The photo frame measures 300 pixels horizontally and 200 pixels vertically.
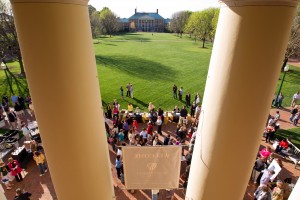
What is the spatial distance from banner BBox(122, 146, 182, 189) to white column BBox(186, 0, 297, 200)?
2.81 ft

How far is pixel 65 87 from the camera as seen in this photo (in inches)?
119

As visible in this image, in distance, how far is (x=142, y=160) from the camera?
475 cm

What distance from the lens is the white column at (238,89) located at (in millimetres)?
2625

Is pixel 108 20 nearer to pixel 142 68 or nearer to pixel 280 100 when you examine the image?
pixel 142 68

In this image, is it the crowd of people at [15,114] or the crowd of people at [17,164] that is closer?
the crowd of people at [17,164]

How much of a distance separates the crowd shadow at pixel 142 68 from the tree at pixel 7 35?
464 inches

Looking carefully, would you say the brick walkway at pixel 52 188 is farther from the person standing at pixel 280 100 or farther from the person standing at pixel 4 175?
the person standing at pixel 280 100

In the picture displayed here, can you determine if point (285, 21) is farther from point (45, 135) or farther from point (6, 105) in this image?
point (6, 105)

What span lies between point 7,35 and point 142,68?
17128mm

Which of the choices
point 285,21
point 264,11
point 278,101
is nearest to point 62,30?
point 264,11

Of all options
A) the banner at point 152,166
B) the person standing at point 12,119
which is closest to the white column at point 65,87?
the banner at point 152,166

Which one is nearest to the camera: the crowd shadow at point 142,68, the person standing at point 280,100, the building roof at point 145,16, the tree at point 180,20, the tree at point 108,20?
the person standing at point 280,100

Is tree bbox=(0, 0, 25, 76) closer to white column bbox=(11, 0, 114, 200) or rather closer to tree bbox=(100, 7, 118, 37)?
white column bbox=(11, 0, 114, 200)

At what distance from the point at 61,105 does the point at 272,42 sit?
290 centimetres
